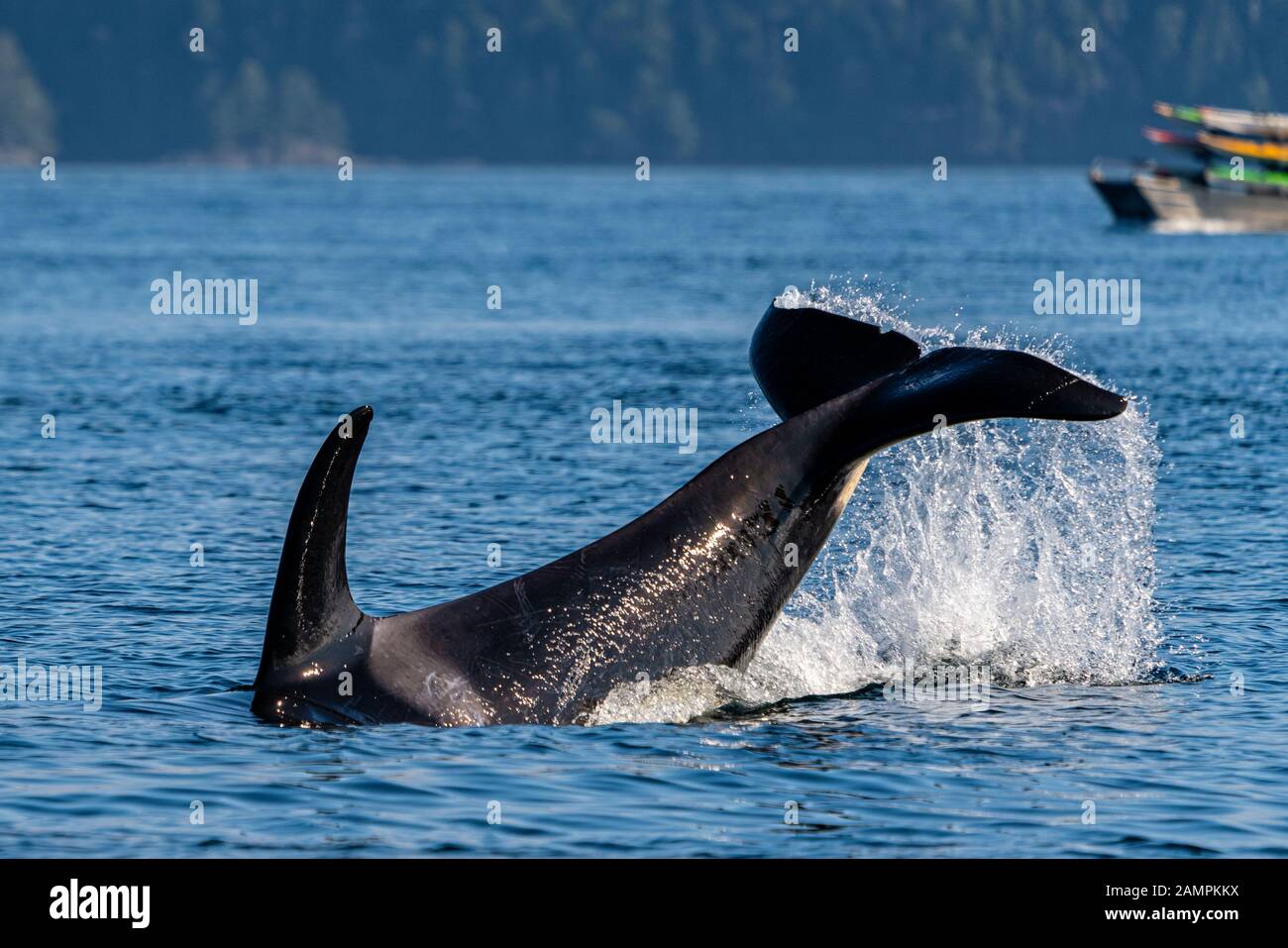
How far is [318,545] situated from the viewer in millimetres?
12484

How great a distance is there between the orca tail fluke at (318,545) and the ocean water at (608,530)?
3.31 ft

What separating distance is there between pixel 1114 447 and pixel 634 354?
15.5m

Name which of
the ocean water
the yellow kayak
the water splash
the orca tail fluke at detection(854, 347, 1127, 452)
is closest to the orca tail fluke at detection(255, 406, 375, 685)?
the ocean water

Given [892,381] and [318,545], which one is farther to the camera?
[892,381]

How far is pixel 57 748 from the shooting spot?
45.6 ft

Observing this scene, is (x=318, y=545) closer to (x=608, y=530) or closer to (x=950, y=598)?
(x=950, y=598)
